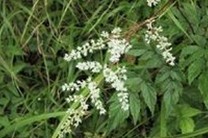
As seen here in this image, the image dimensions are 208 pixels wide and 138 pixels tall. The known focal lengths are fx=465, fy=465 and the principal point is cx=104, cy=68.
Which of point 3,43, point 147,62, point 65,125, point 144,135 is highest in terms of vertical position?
point 3,43

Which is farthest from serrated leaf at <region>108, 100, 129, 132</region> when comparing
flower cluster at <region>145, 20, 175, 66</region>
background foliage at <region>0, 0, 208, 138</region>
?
flower cluster at <region>145, 20, 175, 66</region>

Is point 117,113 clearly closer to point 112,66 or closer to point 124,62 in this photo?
point 112,66

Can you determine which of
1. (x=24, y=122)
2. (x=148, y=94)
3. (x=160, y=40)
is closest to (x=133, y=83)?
(x=148, y=94)

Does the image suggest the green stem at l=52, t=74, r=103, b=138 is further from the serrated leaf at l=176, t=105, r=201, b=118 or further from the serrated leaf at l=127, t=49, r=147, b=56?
the serrated leaf at l=176, t=105, r=201, b=118

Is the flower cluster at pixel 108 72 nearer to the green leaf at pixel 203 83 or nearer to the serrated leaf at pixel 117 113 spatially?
the serrated leaf at pixel 117 113

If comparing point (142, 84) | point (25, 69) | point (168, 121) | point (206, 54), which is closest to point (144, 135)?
point (168, 121)

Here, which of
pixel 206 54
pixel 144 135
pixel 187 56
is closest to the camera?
pixel 206 54

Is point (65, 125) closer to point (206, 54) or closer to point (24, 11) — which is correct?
point (206, 54)

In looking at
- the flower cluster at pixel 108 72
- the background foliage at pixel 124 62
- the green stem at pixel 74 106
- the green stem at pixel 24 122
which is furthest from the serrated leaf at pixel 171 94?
the green stem at pixel 24 122
